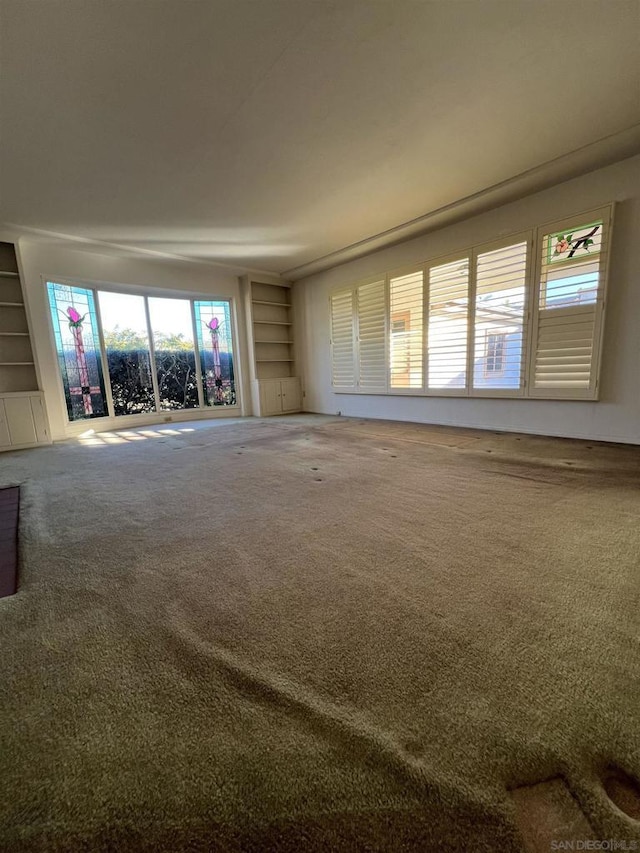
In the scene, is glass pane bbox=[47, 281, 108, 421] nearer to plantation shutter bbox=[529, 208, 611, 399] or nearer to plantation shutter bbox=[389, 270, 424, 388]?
plantation shutter bbox=[389, 270, 424, 388]

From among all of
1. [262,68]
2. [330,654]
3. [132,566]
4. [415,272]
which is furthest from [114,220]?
[330,654]

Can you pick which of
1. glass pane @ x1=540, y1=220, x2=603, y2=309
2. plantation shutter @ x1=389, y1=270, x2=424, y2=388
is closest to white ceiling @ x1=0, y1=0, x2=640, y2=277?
glass pane @ x1=540, y1=220, x2=603, y2=309

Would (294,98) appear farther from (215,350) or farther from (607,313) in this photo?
(215,350)

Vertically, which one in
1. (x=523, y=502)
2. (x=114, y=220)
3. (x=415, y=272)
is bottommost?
(x=523, y=502)

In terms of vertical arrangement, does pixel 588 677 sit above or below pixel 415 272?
below

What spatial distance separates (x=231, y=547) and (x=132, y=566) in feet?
1.38

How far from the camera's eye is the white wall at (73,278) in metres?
4.52

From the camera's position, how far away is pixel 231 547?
162 centimetres

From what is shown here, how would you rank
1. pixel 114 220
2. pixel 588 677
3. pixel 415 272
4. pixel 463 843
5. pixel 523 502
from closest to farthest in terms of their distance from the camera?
pixel 463 843 < pixel 588 677 < pixel 523 502 < pixel 114 220 < pixel 415 272

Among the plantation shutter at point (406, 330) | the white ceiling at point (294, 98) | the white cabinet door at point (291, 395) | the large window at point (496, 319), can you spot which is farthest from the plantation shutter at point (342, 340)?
the white ceiling at point (294, 98)

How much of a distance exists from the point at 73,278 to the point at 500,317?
5788 millimetres

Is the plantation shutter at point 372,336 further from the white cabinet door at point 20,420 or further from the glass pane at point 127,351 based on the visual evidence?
the white cabinet door at point 20,420

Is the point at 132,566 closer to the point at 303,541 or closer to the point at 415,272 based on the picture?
the point at 303,541

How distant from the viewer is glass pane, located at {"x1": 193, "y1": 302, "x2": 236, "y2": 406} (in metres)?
6.43
